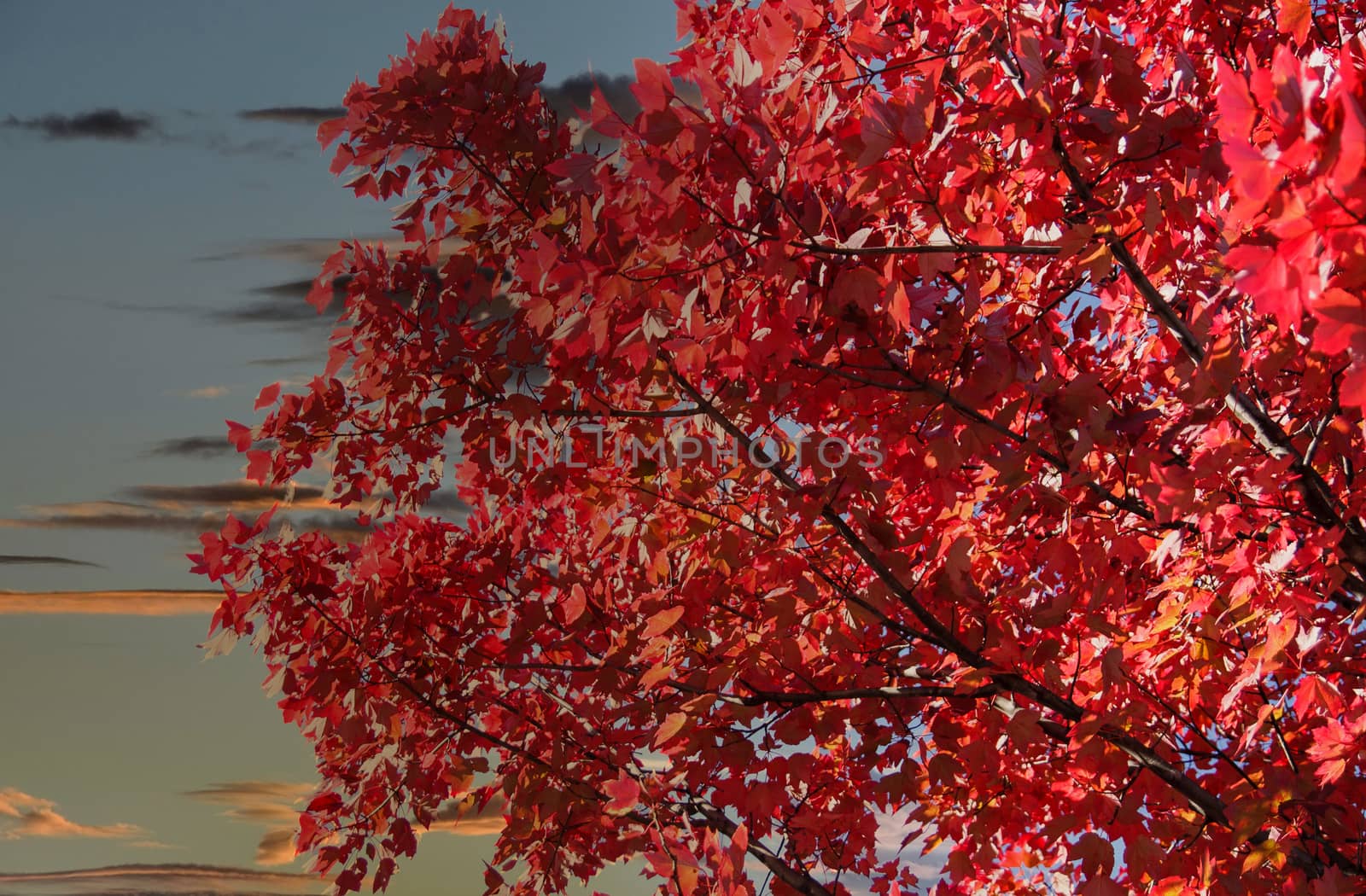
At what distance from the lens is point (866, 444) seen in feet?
17.4

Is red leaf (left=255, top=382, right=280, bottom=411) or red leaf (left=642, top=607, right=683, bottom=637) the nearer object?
red leaf (left=642, top=607, right=683, bottom=637)

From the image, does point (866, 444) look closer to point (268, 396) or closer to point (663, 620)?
point (663, 620)

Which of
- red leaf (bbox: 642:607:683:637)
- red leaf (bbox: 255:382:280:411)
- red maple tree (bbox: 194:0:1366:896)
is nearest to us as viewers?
red maple tree (bbox: 194:0:1366:896)

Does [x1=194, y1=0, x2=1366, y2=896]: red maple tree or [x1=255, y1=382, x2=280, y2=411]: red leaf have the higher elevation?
[x1=255, y1=382, x2=280, y2=411]: red leaf

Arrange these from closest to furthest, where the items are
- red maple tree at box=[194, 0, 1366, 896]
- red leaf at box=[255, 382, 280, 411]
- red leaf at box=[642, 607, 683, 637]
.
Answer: red maple tree at box=[194, 0, 1366, 896]
red leaf at box=[642, 607, 683, 637]
red leaf at box=[255, 382, 280, 411]

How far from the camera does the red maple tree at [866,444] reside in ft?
Answer: 9.42

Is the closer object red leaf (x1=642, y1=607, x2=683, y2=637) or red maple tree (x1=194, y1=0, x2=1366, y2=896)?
red maple tree (x1=194, y1=0, x2=1366, y2=896)

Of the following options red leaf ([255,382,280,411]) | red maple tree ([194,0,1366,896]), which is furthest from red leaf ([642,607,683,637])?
red leaf ([255,382,280,411])

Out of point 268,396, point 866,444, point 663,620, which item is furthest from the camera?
point 866,444

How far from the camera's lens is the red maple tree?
287 cm

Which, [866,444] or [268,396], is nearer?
[268,396]

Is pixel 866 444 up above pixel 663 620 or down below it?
above

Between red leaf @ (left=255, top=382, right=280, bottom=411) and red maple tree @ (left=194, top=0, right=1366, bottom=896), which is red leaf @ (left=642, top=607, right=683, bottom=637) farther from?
red leaf @ (left=255, top=382, right=280, bottom=411)

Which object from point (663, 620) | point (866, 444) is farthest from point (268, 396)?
point (866, 444)
